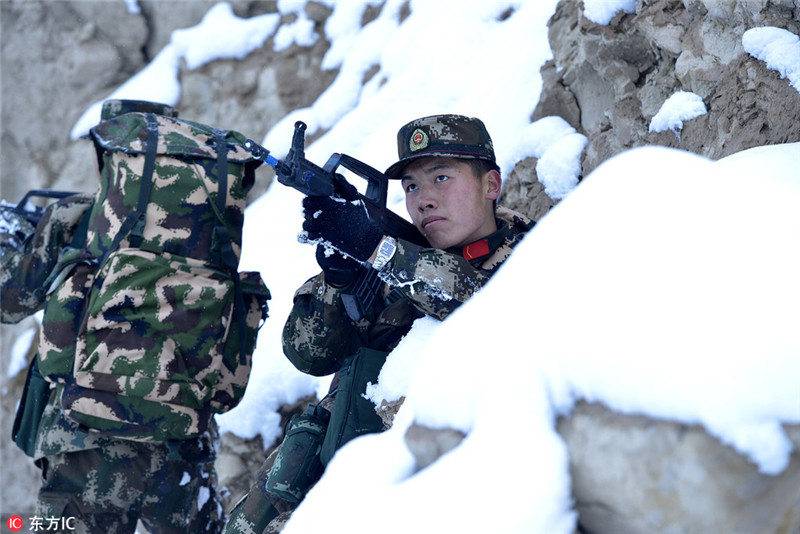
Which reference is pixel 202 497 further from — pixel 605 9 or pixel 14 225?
pixel 605 9

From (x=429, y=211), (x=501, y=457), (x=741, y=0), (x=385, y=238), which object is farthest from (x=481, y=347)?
(x=741, y=0)

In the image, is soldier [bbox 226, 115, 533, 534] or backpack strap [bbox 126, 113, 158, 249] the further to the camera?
backpack strap [bbox 126, 113, 158, 249]

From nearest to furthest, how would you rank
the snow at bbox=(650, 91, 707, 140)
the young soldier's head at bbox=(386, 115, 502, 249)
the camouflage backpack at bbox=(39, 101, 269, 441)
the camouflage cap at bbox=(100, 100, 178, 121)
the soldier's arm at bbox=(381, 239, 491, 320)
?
the soldier's arm at bbox=(381, 239, 491, 320), the camouflage backpack at bbox=(39, 101, 269, 441), the young soldier's head at bbox=(386, 115, 502, 249), the snow at bbox=(650, 91, 707, 140), the camouflage cap at bbox=(100, 100, 178, 121)

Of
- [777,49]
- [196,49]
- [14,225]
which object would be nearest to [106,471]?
[14,225]

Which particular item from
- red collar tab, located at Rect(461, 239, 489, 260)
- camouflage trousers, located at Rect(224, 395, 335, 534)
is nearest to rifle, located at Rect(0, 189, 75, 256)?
camouflage trousers, located at Rect(224, 395, 335, 534)

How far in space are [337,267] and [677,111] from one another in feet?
5.83

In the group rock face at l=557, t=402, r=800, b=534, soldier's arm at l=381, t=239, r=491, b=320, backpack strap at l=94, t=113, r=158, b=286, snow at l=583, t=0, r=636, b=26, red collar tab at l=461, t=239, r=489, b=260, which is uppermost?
snow at l=583, t=0, r=636, b=26

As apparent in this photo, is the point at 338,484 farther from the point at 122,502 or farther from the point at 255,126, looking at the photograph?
the point at 255,126

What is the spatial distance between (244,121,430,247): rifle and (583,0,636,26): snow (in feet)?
5.67

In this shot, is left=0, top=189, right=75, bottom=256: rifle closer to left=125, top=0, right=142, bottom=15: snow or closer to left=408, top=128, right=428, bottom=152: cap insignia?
left=408, top=128, right=428, bottom=152: cap insignia

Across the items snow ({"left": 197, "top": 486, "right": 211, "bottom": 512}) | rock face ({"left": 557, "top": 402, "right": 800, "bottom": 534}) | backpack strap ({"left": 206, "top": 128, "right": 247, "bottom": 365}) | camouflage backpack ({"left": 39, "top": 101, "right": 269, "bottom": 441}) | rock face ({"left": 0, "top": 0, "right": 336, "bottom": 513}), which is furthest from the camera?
rock face ({"left": 0, "top": 0, "right": 336, "bottom": 513})

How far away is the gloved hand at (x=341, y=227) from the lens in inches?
97.5

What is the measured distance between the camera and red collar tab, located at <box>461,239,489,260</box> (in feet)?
8.82

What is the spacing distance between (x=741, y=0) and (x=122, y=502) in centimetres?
324
